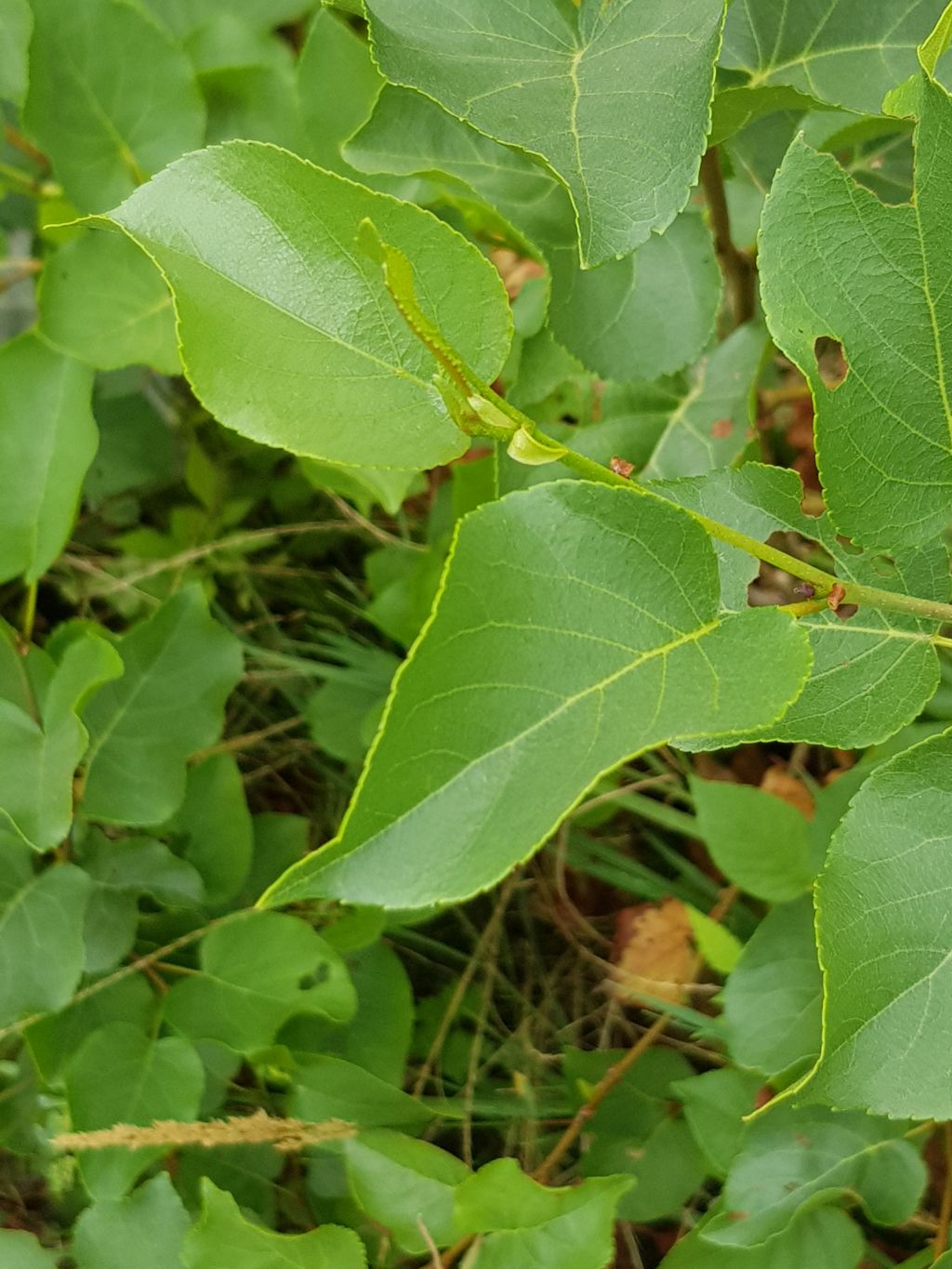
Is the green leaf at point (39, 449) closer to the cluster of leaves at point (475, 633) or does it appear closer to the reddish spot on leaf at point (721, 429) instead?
the cluster of leaves at point (475, 633)

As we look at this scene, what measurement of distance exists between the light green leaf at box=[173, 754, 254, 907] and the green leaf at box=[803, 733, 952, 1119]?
0.57m

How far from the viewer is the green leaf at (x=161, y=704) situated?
2.85ft

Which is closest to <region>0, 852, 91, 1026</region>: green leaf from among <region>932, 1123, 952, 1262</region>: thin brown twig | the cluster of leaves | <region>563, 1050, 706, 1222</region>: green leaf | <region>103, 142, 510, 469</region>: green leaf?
the cluster of leaves

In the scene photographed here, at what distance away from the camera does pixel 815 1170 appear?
77cm

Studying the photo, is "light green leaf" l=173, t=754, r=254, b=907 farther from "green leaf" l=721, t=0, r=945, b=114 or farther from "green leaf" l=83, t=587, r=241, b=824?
"green leaf" l=721, t=0, r=945, b=114

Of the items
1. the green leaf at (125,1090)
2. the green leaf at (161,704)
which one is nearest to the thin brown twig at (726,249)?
the green leaf at (161,704)

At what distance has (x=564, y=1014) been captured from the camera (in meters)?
1.11

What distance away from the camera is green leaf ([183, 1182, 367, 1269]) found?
0.69 metres

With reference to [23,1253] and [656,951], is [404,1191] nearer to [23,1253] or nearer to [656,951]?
[23,1253]

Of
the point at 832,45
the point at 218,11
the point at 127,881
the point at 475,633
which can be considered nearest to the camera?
the point at 475,633

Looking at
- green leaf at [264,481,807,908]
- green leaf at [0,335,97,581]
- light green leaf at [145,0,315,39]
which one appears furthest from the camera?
light green leaf at [145,0,315,39]

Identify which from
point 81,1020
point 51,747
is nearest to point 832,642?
point 51,747

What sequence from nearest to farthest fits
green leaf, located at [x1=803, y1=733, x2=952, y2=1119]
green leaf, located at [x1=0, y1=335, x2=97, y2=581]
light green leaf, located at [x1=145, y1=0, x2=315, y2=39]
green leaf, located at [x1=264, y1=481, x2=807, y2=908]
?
green leaf, located at [x1=264, y1=481, x2=807, y2=908]
green leaf, located at [x1=803, y1=733, x2=952, y2=1119]
green leaf, located at [x1=0, y1=335, x2=97, y2=581]
light green leaf, located at [x1=145, y1=0, x2=315, y2=39]

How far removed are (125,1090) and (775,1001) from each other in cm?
50
